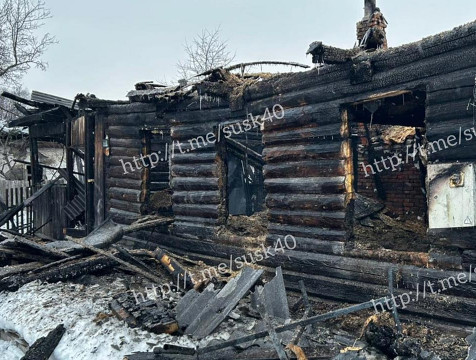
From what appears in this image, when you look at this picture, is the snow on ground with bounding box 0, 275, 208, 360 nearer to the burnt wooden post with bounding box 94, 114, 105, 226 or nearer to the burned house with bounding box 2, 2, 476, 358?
the burned house with bounding box 2, 2, 476, 358

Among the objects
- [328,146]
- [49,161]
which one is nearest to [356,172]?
[328,146]

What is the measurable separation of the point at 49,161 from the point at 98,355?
85.7 ft

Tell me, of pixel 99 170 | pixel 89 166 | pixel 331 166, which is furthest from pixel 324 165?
pixel 89 166

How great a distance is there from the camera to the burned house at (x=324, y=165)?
14.9 ft

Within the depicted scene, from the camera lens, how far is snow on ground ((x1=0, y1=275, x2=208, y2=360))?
4.54m

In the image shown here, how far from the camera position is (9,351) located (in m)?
5.60

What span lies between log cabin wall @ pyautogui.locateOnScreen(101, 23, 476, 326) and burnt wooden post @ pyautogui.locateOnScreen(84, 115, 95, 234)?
352 cm

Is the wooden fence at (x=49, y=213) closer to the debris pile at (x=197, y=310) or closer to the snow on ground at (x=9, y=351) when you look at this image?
the debris pile at (x=197, y=310)

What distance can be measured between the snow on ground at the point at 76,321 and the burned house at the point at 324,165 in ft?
7.47

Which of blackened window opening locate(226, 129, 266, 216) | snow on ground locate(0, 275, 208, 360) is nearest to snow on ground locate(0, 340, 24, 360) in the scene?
snow on ground locate(0, 275, 208, 360)

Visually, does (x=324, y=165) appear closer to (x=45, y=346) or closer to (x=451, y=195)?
(x=451, y=195)

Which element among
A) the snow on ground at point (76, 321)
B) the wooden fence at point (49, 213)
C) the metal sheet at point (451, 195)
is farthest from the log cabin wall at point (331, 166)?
the wooden fence at point (49, 213)

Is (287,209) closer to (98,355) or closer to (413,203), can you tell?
(98,355)

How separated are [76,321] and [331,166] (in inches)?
172
